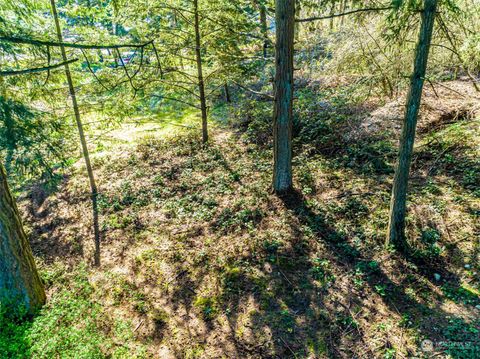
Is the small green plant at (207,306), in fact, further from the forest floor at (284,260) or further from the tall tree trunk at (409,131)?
the tall tree trunk at (409,131)

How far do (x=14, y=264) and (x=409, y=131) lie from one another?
24.6 ft

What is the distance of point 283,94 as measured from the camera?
6.68 m

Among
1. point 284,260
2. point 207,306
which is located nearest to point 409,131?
point 284,260

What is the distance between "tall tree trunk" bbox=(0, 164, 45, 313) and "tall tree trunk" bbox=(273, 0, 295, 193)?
18.3ft

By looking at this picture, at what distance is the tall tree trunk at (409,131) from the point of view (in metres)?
4.10

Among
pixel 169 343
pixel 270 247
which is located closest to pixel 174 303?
pixel 169 343

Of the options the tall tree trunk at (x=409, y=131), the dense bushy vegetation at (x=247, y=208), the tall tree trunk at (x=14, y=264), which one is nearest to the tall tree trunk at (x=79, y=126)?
the dense bushy vegetation at (x=247, y=208)

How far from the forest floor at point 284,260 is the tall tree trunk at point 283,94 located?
612 mm

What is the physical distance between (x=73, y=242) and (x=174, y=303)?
4008 mm

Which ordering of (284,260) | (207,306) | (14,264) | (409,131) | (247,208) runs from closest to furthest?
(409,131), (207,306), (14,264), (284,260), (247,208)

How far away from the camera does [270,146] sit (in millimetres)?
10125

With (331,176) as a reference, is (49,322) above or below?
below

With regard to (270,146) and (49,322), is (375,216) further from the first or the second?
(49,322)

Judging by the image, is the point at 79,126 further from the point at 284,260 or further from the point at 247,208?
the point at 284,260
